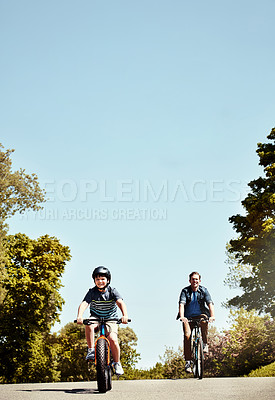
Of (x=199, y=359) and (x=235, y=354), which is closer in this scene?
(x=199, y=359)

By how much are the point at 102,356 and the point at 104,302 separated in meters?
0.96

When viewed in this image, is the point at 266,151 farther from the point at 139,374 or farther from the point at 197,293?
the point at 197,293

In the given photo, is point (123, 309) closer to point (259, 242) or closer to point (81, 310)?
point (81, 310)

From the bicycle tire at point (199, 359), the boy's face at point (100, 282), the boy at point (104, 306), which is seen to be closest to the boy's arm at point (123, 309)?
the boy at point (104, 306)

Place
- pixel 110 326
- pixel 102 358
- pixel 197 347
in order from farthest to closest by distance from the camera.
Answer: pixel 197 347 → pixel 110 326 → pixel 102 358

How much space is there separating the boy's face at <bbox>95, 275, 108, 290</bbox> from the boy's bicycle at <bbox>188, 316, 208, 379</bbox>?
3.60 meters

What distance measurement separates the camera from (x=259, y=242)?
27188 millimetres

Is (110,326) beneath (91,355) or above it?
above

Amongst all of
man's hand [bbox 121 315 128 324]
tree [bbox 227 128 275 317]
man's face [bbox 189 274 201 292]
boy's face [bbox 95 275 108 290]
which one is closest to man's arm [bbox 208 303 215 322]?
man's face [bbox 189 274 201 292]

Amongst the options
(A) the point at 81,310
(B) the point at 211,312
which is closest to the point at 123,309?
(A) the point at 81,310

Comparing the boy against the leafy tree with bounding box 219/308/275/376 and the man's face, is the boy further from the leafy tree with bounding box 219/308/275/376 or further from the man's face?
the leafy tree with bounding box 219/308/275/376

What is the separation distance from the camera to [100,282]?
848 centimetres

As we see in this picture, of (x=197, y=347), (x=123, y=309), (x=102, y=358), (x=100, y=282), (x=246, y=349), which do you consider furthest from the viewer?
(x=246, y=349)

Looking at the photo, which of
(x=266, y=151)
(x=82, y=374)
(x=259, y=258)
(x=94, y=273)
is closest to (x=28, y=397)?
(x=94, y=273)
